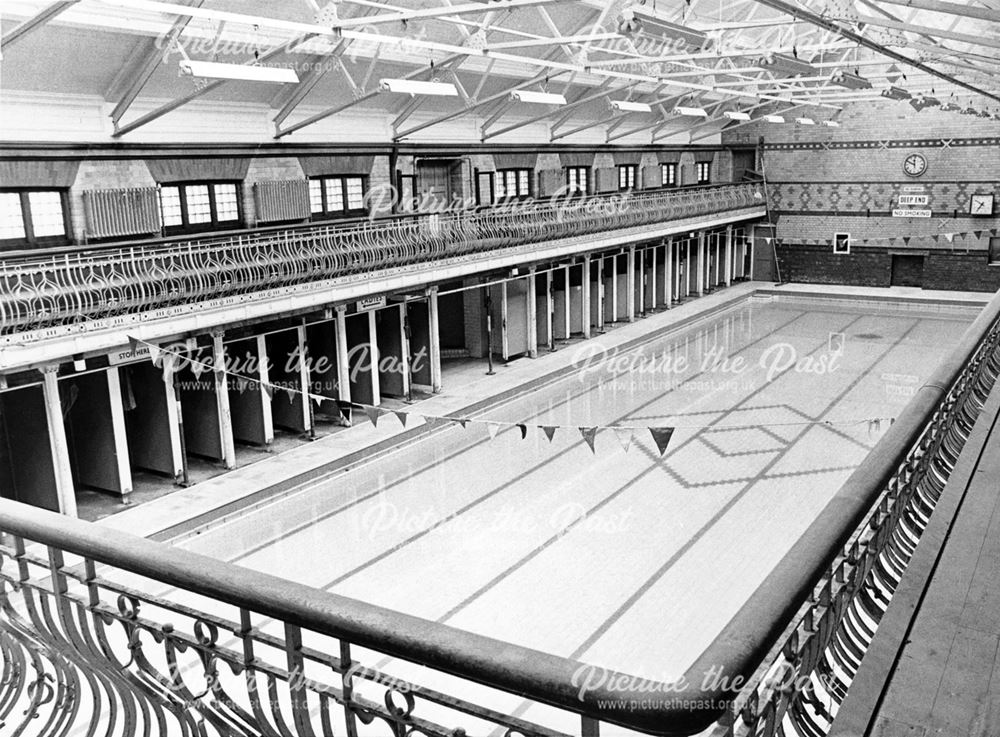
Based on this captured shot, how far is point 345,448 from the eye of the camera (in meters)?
13.0

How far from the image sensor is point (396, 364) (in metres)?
15.7

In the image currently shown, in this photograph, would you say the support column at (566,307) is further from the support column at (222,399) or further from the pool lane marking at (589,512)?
the support column at (222,399)

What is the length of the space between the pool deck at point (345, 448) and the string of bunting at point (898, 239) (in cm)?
792

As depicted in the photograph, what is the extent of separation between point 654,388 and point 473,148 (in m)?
6.45

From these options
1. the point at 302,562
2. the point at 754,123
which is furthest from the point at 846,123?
the point at 302,562

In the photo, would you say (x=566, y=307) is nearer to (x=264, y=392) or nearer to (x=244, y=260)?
(x=264, y=392)

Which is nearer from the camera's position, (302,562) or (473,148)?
(302,562)

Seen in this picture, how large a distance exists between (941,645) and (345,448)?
11.4 m

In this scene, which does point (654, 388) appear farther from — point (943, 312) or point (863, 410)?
point (943, 312)

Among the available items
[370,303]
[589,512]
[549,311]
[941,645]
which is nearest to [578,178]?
[549,311]

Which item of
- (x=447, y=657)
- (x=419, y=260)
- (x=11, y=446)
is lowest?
(x=11, y=446)

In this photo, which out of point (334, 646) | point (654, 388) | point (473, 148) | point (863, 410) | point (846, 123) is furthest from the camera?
point (846, 123)

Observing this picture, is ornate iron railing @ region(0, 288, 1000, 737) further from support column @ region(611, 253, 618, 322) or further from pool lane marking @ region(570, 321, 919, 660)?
support column @ region(611, 253, 618, 322)

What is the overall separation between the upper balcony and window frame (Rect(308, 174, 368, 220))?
0.47 m
